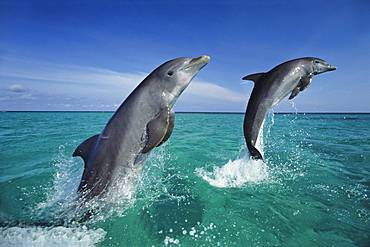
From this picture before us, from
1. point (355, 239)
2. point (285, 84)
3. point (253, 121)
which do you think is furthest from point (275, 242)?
point (285, 84)

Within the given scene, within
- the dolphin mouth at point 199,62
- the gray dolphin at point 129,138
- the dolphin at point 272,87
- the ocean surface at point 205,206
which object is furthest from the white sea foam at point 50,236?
the dolphin at point 272,87

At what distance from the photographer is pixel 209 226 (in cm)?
350

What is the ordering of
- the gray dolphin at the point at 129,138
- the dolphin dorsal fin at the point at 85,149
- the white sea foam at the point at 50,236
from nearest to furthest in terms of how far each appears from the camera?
the white sea foam at the point at 50,236
the gray dolphin at the point at 129,138
the dolphin dorsal fin at the point at 85,149

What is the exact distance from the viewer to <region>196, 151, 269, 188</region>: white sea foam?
549 cm

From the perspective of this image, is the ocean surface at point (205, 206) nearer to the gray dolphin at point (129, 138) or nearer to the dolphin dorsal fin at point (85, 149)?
the gray dolphin at point (129, 138)

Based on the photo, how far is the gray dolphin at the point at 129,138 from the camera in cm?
391

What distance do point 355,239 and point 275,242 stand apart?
1.25 meters

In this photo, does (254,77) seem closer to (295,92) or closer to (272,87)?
(272,87)

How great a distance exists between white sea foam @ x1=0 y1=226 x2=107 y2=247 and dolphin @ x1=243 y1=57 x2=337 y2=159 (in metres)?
4.00

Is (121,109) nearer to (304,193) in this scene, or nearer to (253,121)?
(253,121)

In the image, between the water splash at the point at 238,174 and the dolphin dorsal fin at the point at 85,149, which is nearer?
the dolphin dorsal fin at the point at 85,149

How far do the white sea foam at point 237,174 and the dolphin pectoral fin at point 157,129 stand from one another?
7.68 ft

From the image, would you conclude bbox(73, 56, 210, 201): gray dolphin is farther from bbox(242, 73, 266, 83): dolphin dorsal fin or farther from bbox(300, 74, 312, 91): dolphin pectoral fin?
bbox(300, 74, 312, 91): dolphin pectoral fin

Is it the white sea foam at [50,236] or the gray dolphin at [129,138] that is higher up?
the gray dolphin at [129,138]
